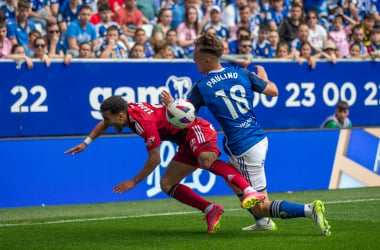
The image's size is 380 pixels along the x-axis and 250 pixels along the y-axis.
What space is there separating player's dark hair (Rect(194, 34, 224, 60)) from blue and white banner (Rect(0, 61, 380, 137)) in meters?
6.29

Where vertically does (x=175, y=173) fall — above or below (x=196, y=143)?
below

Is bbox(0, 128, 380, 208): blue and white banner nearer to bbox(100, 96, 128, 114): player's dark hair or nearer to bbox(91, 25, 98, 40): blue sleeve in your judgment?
bbox(91, 25, 98, 40): blue sleeve

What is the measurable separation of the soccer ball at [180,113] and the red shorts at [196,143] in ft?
1.24

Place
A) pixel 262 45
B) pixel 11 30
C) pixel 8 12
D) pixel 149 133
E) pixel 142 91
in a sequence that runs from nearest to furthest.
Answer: pixel 149 133 < pixel 142 91 < pixel 11 30 < pixel 8 12 < pixel 262 45

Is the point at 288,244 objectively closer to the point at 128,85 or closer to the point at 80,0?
the point at 128,85

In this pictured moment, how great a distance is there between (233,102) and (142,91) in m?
6.72

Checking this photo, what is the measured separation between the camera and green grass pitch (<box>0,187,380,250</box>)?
782 centimetres

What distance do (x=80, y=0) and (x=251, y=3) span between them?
4.28 metres

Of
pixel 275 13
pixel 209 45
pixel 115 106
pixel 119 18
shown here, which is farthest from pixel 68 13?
pixel 209 45

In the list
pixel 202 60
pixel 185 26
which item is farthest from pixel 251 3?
pixel 202 60

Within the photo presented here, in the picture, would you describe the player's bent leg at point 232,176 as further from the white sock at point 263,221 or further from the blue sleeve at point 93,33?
Answer: the blue sleeve at point 93,33

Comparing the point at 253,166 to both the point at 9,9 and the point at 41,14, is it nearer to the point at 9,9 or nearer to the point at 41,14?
the point at 9,9

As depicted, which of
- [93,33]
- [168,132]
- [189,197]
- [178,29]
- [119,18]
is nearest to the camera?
[168,132]

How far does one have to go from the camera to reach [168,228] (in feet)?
30.5
